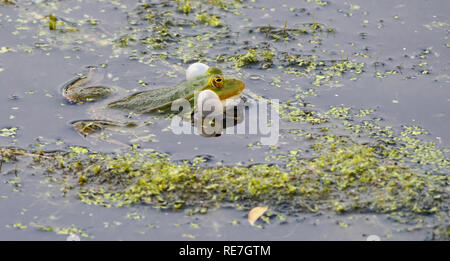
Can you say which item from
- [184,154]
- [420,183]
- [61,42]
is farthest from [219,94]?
[61,42]

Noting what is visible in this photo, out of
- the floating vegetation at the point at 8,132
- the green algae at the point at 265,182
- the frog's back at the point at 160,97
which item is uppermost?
the frog's back at the point at 160,97

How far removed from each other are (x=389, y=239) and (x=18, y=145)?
2989mm

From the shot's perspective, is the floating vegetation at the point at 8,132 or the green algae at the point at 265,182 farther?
the floating vegetation at the point at 8,132

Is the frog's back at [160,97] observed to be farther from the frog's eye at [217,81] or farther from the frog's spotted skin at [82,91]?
the frog's spotted skin at [82,91]

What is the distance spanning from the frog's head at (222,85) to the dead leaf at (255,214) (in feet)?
4.29

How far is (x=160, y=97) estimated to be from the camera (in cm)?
521

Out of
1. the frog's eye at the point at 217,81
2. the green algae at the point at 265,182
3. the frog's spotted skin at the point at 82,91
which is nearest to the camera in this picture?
the green algae at the point at 265,182

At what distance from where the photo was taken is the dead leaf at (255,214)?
13.3 ft

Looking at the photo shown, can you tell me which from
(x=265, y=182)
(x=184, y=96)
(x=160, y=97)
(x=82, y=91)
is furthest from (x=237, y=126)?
(x=82, y=91)

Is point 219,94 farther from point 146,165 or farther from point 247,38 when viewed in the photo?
point 247,38

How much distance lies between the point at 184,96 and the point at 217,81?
0.33 metres

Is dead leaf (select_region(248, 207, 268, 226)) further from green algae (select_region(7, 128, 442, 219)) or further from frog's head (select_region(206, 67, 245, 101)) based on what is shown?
frog's head (select_region(206, 67, 245, 101))

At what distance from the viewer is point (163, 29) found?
6484mm

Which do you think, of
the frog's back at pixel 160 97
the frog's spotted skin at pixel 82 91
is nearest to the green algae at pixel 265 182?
the frog's back at pixel 160 97
